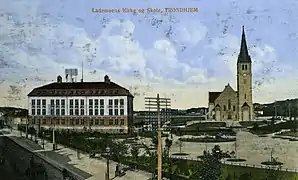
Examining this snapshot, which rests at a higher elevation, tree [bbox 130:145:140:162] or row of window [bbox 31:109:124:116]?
row of window [bbox 31:109:124:116]

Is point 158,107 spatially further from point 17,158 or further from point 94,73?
point 17,158

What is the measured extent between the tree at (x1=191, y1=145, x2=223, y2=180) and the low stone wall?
3.83 feet

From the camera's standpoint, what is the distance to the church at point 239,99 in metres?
5.00

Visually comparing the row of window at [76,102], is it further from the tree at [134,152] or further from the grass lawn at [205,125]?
the grass lawn at [205,125]

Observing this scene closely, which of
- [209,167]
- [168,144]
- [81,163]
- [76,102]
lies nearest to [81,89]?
[76,102]

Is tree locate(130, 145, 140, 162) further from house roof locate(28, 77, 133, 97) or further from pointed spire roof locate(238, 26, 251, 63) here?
pointed spire roof locate(238, 26, 251, 63)

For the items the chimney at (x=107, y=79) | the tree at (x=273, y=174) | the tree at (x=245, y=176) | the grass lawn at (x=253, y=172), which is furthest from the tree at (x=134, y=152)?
the tree at (x=273, y=174)

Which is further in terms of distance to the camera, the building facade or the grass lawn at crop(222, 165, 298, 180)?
the building facade

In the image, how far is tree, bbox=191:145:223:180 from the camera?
4.79m

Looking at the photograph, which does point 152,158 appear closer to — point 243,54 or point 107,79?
point 107,79

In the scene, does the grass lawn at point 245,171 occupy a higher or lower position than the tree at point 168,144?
lower

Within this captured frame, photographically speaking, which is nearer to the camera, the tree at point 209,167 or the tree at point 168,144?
the tree at point 209,167

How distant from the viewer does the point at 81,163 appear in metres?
5.02

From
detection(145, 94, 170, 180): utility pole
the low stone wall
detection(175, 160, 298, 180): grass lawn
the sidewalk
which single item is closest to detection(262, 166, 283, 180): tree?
detection(175, 160, 298, 180): grass lawn
